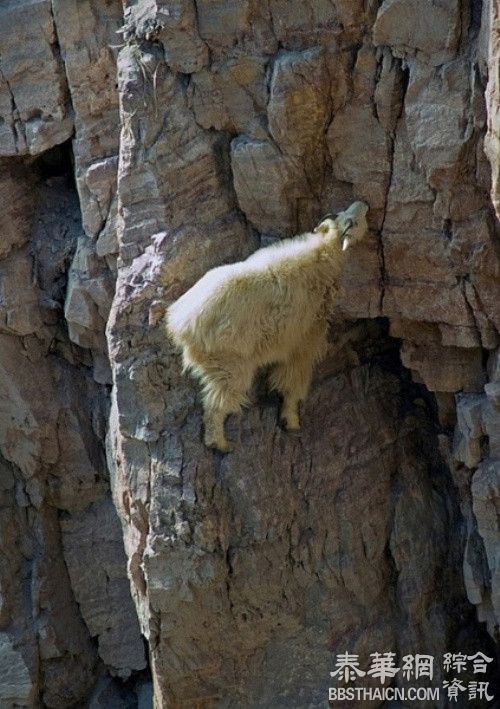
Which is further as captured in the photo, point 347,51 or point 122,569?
point 122,569

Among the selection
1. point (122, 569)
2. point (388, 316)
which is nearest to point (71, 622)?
point (122, 569)

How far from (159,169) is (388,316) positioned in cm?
165

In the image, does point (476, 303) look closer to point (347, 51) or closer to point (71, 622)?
point (347, 51)

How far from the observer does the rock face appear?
6.14m

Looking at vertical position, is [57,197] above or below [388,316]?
above

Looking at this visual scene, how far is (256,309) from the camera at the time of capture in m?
6.27

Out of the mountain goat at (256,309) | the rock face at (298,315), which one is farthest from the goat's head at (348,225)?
the rock face at (298,315)

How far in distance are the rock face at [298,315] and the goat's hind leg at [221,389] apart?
17 cm

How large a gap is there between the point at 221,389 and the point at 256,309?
0.55 m

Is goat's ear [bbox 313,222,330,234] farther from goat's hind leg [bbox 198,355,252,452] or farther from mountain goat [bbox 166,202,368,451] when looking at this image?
goat's hind leg [bbox 198,355,252,452]

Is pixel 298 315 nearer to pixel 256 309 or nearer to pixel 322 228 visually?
pixel 256 309

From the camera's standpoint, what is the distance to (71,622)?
362 inches

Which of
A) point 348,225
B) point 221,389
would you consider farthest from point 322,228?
point 221,389

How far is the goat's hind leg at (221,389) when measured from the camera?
6.43 m
